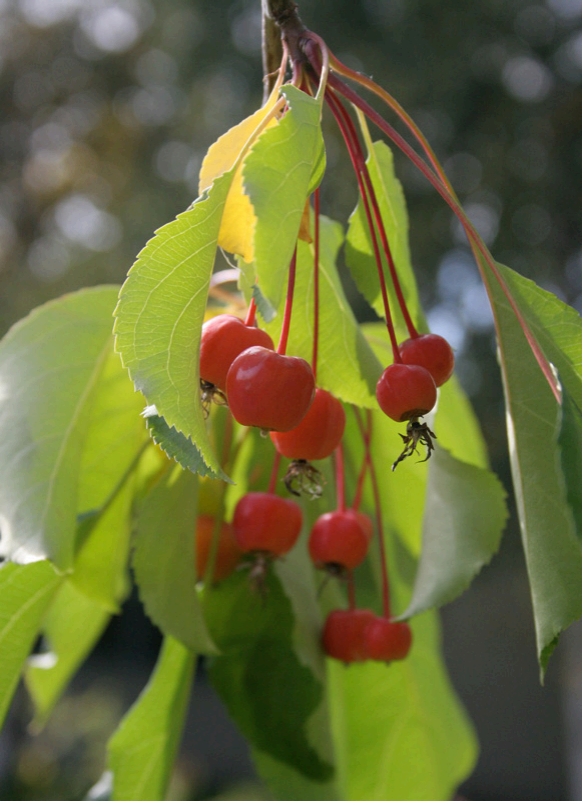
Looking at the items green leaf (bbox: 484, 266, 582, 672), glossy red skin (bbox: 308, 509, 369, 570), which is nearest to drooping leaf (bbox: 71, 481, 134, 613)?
glossy red skin (bbox: 308, 509, 369, 570)

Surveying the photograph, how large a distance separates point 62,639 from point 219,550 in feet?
1.03

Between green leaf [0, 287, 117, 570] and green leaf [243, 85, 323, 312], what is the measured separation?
0.33m

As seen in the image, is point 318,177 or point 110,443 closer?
point 318,177

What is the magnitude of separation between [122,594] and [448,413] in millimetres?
477

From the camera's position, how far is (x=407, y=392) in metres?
0.47

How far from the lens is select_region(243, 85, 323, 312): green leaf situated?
396 mm

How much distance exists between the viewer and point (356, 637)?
0.73m

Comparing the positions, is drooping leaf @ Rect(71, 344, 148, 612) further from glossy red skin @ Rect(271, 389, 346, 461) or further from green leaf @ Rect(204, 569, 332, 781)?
glossy red skin @ Rect(271, 389, 346, 461)

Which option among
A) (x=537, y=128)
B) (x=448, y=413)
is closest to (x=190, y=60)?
(x=537, y=128)

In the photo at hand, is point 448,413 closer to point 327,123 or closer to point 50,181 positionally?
point 327,123

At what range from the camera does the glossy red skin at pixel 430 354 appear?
51 centimetres

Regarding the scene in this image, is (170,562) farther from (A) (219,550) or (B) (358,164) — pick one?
(B) (358,164)

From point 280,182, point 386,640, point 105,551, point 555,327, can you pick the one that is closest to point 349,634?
point 386,640

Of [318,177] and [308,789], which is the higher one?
[318,177]
